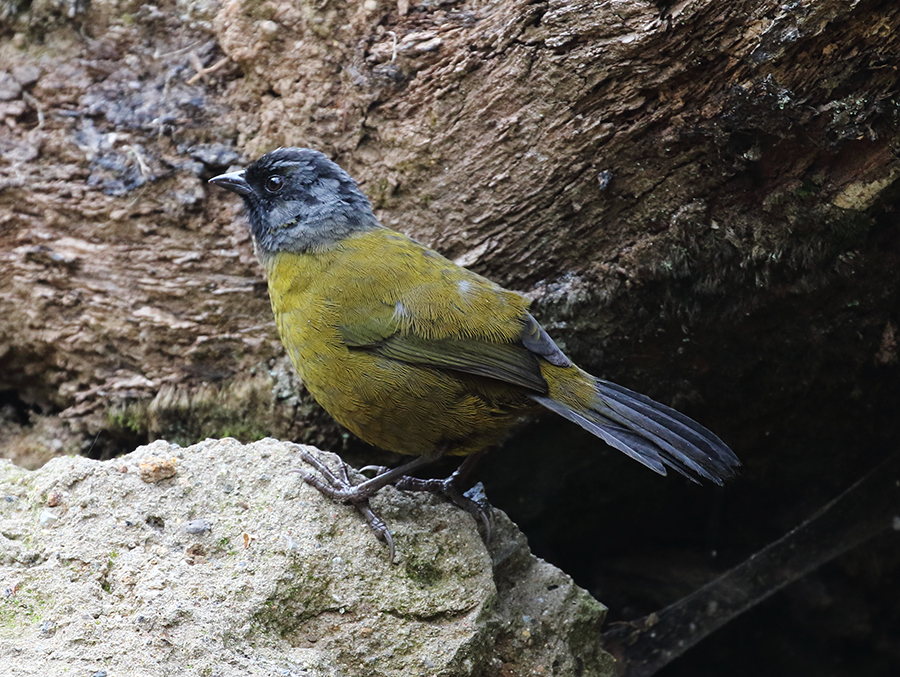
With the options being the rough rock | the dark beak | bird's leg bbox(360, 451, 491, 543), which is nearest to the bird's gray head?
the dark beak

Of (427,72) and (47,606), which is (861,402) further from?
(47,606)

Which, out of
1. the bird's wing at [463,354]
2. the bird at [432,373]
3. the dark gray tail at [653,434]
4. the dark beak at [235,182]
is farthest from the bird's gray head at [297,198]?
the dark gray tail at [653,434]

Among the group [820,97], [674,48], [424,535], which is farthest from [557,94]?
[424,535]

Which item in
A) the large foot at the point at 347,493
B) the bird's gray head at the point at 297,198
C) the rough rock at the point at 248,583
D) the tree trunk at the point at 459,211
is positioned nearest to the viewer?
the rough rock at the point at 248,583

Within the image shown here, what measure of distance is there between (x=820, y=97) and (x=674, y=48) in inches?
22.1

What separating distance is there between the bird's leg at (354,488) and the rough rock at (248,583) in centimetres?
3

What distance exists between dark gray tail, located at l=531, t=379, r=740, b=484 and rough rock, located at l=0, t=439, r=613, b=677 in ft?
1.95

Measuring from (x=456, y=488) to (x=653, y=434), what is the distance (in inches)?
32.1

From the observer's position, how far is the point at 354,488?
2.92m

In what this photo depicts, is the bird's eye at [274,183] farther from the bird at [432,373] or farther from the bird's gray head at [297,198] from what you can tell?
the bird at [432,373]

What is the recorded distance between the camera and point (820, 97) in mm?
2982

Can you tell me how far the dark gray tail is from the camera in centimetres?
287

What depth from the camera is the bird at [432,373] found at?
9.66 feet

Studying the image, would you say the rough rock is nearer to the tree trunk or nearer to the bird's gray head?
the bird's gray head
